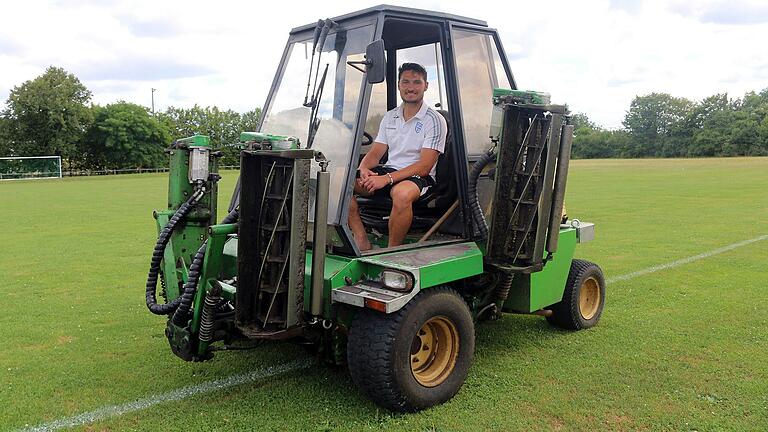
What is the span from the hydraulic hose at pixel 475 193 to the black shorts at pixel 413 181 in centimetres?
31

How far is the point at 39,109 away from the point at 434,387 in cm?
6328

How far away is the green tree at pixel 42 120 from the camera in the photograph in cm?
5722

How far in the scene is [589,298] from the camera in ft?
19.5

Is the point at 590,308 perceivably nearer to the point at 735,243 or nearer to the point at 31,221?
the point at 735,243

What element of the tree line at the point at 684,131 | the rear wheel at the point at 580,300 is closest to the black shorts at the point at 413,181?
the rear wheel at the point at 580,300

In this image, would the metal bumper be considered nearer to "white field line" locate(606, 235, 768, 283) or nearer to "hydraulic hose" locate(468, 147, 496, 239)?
"hydraulic hose" locate(468, 147, 496, 239)

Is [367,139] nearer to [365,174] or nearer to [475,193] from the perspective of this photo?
[365,174]

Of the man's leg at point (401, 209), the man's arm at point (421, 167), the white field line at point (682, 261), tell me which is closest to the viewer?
the man's leg at point (401, 209)

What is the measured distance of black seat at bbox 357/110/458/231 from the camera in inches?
190

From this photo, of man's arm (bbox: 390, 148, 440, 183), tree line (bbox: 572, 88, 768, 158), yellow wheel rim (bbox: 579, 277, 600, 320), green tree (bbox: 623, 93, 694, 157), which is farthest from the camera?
green tree (bbox: 623, 93, 694, 157)

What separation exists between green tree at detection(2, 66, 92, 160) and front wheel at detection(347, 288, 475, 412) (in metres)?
61.7

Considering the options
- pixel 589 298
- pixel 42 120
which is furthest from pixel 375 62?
pixel 42 120

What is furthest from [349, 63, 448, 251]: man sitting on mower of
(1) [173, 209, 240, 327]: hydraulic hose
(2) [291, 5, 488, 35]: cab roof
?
(1) [173, 209, 240, 327]: hydraulic hose

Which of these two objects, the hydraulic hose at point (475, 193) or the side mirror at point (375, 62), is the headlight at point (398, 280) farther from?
the side mirror at point (375, 62)
